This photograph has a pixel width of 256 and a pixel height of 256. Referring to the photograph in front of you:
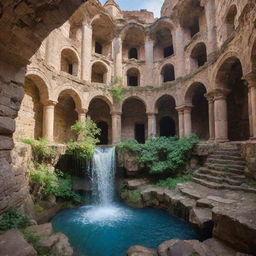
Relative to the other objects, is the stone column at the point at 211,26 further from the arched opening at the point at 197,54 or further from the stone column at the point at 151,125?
the stone column at the point at 151,125

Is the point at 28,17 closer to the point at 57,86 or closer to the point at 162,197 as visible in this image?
the point at 162,197

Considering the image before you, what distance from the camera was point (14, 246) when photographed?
262 cm

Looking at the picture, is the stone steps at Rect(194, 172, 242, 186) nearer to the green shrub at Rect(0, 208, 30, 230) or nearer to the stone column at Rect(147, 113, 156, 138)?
the green shrub at Rect(0, 208, 30, 230)

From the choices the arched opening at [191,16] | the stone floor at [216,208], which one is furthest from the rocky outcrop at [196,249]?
the arched opening at [191,16]

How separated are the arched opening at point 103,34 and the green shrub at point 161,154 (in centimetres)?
1166

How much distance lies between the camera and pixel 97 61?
16.2m

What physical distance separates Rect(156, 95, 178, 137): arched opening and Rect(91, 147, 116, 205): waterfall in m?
8.67

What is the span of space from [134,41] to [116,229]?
18203 millimetres

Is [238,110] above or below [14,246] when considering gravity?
above

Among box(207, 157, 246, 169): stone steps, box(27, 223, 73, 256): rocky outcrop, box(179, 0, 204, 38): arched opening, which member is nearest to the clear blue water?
box(27, 223, 73, 256): rocky outcrop

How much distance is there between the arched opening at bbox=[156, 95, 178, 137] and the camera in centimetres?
1770

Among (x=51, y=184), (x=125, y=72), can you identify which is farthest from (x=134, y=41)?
(x=51, y=184)

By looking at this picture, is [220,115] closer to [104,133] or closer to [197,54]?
[197,54]

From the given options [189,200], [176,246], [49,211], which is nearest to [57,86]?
[49,211]
